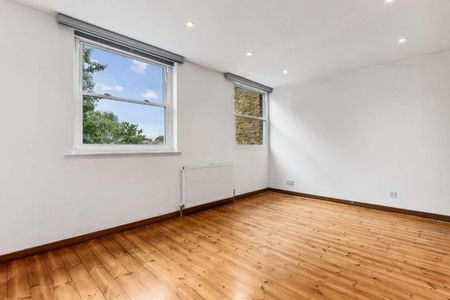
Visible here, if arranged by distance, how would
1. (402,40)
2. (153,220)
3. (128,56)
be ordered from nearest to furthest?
(402,40), (128,56), (153,220)

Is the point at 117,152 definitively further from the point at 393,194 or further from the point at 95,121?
the point at 393,194

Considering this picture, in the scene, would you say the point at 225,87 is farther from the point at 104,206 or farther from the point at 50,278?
the point at 50,278

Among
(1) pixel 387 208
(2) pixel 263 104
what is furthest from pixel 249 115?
(1) pixel 387 208

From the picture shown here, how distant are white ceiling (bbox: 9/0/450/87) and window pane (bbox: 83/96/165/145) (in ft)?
3.19

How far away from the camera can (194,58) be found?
12.0 feet

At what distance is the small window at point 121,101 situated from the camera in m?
2.79

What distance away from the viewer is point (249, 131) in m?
5.23

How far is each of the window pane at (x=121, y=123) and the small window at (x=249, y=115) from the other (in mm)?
1923

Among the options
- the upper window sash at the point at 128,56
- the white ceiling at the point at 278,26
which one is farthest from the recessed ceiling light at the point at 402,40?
the upper window sash at the point at 128,56

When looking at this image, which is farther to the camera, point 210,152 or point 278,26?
point 210,152

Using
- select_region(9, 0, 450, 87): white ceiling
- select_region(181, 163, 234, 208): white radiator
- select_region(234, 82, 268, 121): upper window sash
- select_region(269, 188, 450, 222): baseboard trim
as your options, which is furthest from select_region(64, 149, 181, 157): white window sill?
select_region(269, 188, 450, 222): baseboard trim

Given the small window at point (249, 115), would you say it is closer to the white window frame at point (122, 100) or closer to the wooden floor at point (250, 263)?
the white window frame at point (122, 100)

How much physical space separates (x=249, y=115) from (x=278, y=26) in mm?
2611

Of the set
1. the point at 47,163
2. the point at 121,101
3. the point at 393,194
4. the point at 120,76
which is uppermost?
the point at 120,76
